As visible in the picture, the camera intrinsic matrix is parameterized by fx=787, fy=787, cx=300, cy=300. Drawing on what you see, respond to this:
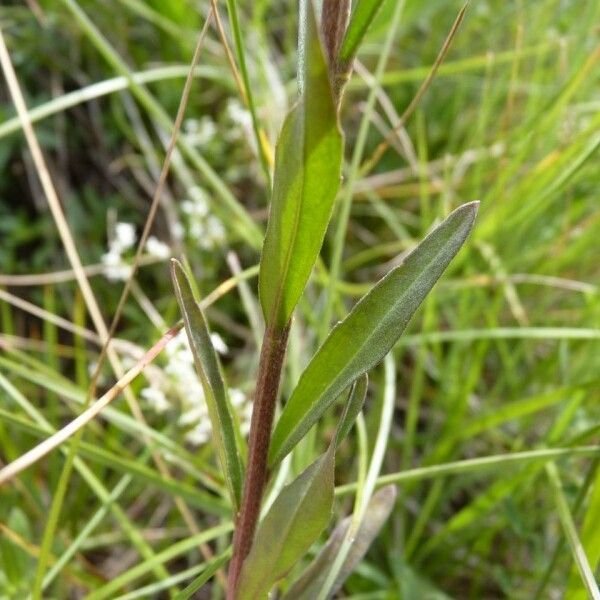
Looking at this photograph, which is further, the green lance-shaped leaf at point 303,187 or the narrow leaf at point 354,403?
the narrow leaf at point 354,403

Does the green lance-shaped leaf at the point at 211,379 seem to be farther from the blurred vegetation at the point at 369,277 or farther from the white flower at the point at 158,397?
the white flower at the point at 158,397

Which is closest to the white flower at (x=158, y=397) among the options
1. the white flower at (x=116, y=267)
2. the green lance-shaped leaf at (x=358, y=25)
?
the white flower at (x=116, y=267)

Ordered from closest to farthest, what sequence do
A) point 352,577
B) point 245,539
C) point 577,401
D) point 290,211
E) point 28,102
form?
point 290,211 → point 245,539 → point 577,401 → point 352,577 → point 28,102

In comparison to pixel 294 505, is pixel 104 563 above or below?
below

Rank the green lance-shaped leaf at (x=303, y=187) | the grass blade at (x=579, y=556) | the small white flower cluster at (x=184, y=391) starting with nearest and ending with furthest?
the green lance-shaped leaf at (x=303, y=187) → the grass blade at (x=579, y=556) → the small white flower cluster at (x=184, y=391)

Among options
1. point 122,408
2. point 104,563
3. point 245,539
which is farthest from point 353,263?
point 245,539

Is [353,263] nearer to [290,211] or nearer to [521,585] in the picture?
[521,585]

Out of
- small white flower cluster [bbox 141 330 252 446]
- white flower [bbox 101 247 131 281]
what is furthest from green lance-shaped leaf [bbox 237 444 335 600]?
white flower [bbox 101 247 131 281]

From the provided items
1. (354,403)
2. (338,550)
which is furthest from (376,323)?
(338,550)
